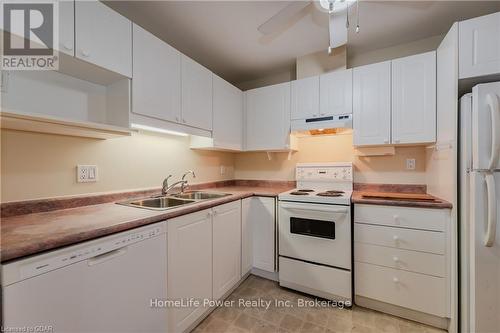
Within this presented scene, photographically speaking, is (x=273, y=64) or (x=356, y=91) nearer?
(x=356, y=91)

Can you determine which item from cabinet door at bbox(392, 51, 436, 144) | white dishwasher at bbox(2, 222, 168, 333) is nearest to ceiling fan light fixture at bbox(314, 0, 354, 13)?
cabinet door at bbox(392, 51, 436, 144)

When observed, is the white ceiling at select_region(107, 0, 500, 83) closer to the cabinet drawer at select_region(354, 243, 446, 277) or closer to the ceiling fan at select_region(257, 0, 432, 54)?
the ceiling fan at select_region(257, 0, 432, 54)

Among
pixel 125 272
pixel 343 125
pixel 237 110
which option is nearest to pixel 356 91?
pixel 343 125

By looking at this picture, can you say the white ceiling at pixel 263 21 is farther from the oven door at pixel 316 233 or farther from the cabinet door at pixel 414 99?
the oven door at pixel 316 233

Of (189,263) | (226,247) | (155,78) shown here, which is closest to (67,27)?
(155,78)

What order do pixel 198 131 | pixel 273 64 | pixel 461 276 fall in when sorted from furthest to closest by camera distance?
pixel 273 64
pixel 198 131
pixel 461 276

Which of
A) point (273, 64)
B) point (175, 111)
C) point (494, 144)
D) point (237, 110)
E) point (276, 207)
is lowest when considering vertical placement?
point (276, 207)

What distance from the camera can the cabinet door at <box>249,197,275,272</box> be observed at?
7.08ft

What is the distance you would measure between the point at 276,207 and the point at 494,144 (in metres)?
1.58

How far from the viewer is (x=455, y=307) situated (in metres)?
1.44

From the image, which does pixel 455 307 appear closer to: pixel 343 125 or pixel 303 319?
pixel 303 319

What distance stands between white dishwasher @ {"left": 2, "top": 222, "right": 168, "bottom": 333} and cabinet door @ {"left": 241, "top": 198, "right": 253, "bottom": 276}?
0.93 m

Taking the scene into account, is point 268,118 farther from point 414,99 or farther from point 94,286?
point 94,286

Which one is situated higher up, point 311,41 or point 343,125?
point 311,41
